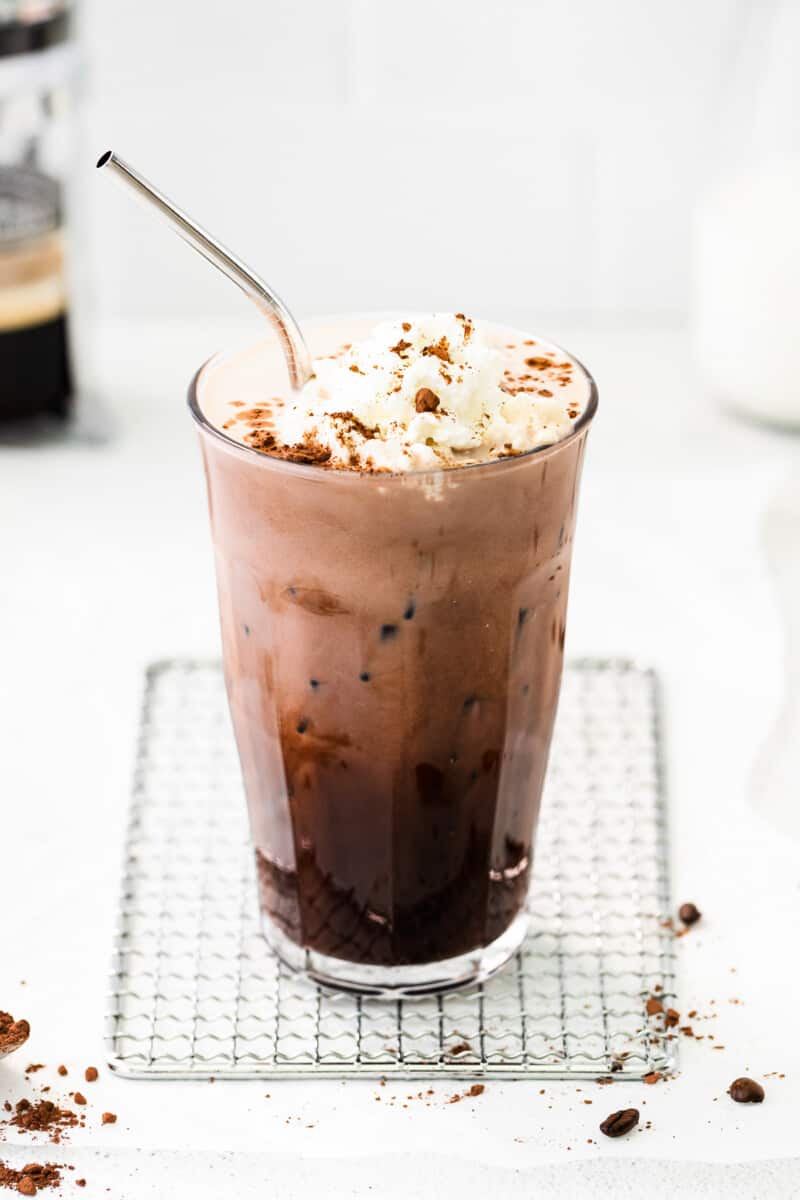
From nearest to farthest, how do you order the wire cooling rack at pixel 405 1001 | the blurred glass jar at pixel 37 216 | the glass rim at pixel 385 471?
the glass rim at pixel 385 471, the wire cooling rack at pixel 405 1001, the blurred glass jar at pixel 37 216

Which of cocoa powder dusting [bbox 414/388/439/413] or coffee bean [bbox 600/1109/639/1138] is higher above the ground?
cocoa powder dusting [bbox 414/388/439/413]

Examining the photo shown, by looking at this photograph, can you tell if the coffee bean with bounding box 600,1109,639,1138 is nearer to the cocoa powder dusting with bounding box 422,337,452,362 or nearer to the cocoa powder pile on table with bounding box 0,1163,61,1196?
the cocoa powder pile on table with bounding box 0,1163,61,1196

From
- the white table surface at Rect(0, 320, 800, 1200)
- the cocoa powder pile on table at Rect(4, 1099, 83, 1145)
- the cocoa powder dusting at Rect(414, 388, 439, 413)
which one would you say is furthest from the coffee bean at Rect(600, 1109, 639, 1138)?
the cocoa powder dusting at Rect(414, 388, 439, 413)

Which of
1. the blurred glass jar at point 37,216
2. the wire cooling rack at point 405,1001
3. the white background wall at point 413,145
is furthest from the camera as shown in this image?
the white background wall at point 413,145

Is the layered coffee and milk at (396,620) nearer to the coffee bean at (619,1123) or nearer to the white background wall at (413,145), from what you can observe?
the coffee bean at (619,1123)

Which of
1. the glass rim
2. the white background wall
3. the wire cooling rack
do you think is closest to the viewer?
the glass rim

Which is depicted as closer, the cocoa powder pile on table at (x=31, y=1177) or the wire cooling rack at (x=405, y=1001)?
the cocoa powder pile on table at (x=31, y=1177)

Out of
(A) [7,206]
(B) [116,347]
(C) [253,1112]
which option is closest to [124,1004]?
(C) [253,1112]

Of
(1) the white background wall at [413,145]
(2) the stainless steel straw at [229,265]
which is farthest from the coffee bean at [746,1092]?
(1) the white background wall at [413,145]
